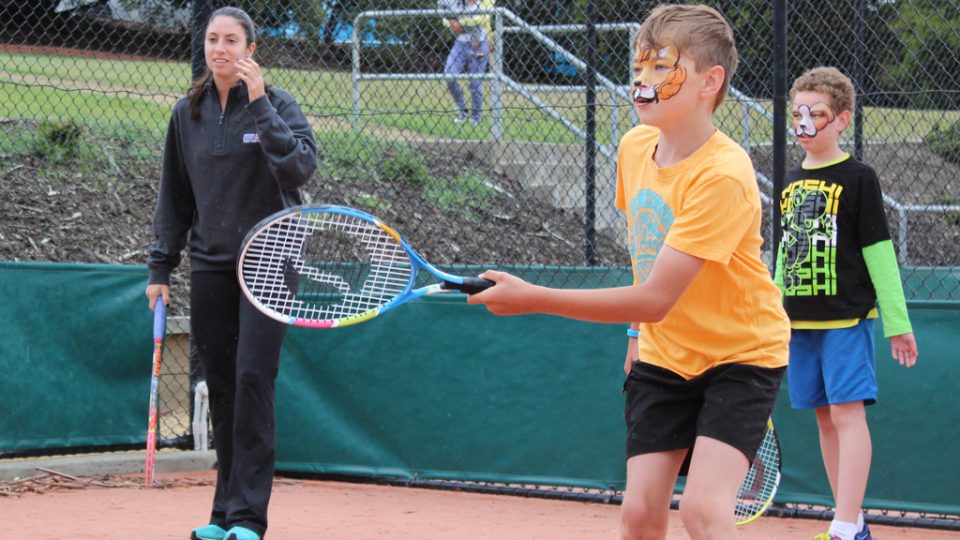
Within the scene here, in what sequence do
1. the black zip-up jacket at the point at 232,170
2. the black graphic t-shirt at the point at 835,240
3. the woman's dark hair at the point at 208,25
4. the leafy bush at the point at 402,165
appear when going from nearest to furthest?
the black zip-up jacket at the point at 232,170, the woman's dark hair at the point at 208,25, the black graphic t-shirt at the point at 835,240, the leafy bush at the point at 402,165

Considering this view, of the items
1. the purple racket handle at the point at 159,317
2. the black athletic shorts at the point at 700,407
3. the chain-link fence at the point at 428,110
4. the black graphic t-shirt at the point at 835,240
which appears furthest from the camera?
the chain-link fence at the point at 428,110

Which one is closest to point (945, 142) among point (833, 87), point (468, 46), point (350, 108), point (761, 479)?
point (468, 46)

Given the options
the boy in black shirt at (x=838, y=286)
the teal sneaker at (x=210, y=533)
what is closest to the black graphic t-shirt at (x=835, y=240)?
the boy in black shirt at (x=838, y=286)

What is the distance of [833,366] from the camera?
447cm

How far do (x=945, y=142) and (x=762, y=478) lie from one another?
6028mm

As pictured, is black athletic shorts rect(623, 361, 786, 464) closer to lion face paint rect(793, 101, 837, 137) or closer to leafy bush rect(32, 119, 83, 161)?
lion face paint rect(793, 101, 837, 137)

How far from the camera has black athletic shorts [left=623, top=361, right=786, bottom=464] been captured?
120 inches

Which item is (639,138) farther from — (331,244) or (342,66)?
(342,66)

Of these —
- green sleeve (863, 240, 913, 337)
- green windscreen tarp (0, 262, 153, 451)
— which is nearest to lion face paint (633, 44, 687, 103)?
green sleeve (863, 240, 913, 337)

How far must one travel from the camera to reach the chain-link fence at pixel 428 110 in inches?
310

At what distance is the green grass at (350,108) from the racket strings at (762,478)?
155 inches

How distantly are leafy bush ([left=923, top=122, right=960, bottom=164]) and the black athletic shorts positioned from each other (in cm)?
652

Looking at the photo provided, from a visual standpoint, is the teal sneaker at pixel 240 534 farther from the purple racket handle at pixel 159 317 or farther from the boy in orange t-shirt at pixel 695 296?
the boy in orange t-shirt at pixel 695 296

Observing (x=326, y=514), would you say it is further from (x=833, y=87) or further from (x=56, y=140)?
(x=56, y=140)
